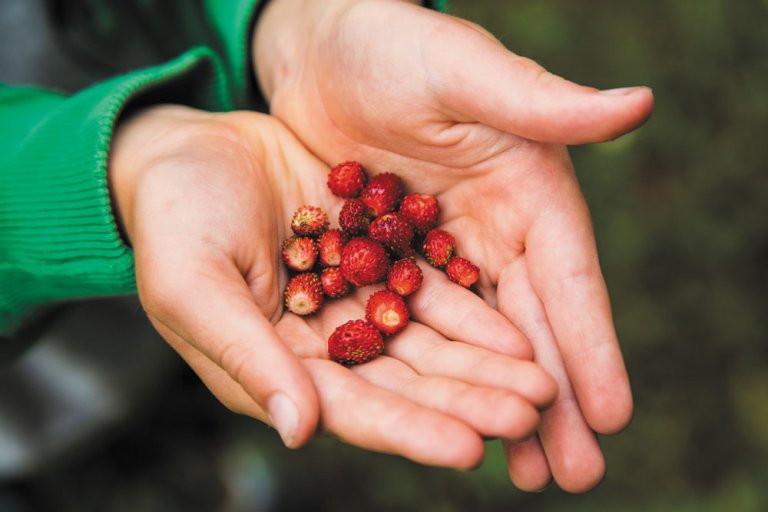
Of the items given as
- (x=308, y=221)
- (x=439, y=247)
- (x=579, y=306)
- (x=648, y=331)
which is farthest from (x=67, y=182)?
(x=648, y=331)

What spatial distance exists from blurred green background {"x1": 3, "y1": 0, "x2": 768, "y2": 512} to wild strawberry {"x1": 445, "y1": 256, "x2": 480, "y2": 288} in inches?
43.7

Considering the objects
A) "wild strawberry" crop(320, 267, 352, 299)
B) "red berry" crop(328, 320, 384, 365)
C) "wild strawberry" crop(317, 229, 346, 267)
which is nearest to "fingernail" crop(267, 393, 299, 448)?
"red berry" crop(328, 320, 384, 365)

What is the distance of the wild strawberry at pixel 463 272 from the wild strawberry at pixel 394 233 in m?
0.15

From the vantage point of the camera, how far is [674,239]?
2961mm

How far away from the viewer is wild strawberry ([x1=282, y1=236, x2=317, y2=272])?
1.77 meters

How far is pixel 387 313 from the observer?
1.62 meters

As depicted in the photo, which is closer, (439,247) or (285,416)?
(285,416)

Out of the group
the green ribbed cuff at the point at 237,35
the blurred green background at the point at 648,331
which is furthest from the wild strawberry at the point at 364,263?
the blurred green background at the point at 648,331

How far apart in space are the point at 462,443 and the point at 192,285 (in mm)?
617

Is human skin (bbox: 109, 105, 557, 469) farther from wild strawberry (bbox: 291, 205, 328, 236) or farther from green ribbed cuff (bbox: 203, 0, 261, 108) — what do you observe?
green ribbed cuff (bbox: 203, 0, 261, 108)

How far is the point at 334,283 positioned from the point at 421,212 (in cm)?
31

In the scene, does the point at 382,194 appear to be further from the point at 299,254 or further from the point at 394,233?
the point at 299,254

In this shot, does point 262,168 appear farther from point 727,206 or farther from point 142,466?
point 727,206

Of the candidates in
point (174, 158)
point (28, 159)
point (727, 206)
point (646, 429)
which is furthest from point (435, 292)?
point (727, 206)
